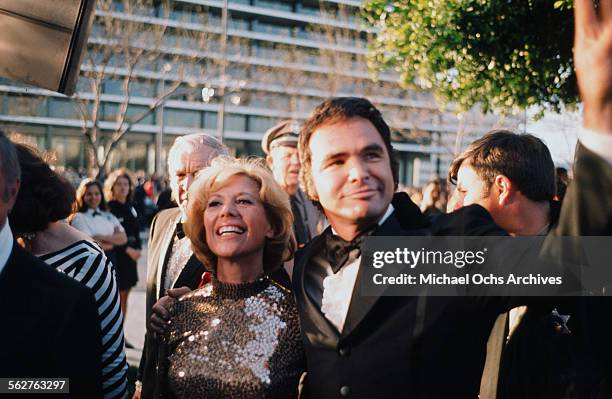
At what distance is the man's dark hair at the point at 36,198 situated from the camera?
2.60m

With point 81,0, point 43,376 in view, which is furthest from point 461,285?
point 81,0

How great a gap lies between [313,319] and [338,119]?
62cm

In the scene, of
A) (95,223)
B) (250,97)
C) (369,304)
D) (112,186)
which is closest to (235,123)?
(250,97)

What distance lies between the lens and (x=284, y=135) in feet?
17.9

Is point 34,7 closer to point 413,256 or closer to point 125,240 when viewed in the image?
point 413,256

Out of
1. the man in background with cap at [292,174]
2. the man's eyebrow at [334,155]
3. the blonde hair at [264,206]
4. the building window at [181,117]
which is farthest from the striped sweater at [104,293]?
the building window at [181,117]

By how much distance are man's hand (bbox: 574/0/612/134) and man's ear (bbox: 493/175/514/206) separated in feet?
3.70

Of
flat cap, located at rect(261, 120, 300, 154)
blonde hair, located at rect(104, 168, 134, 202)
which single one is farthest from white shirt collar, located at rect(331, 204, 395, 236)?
blonde hair, located at rect(104, 168, 134, 202)

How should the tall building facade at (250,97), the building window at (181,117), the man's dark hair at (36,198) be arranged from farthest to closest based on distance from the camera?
the building window at (181,117) < the tall building facade at (250,97) < the man's dark hair at (36,198)

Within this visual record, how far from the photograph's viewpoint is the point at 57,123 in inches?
2197

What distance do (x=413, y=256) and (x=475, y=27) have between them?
5.45 meters

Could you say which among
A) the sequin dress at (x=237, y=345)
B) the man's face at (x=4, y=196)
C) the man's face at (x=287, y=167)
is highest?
the man's face at (x=287, y=167)

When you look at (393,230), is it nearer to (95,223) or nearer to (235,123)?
(95,223)

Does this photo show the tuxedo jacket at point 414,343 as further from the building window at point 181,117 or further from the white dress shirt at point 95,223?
the building window at point 181,117
